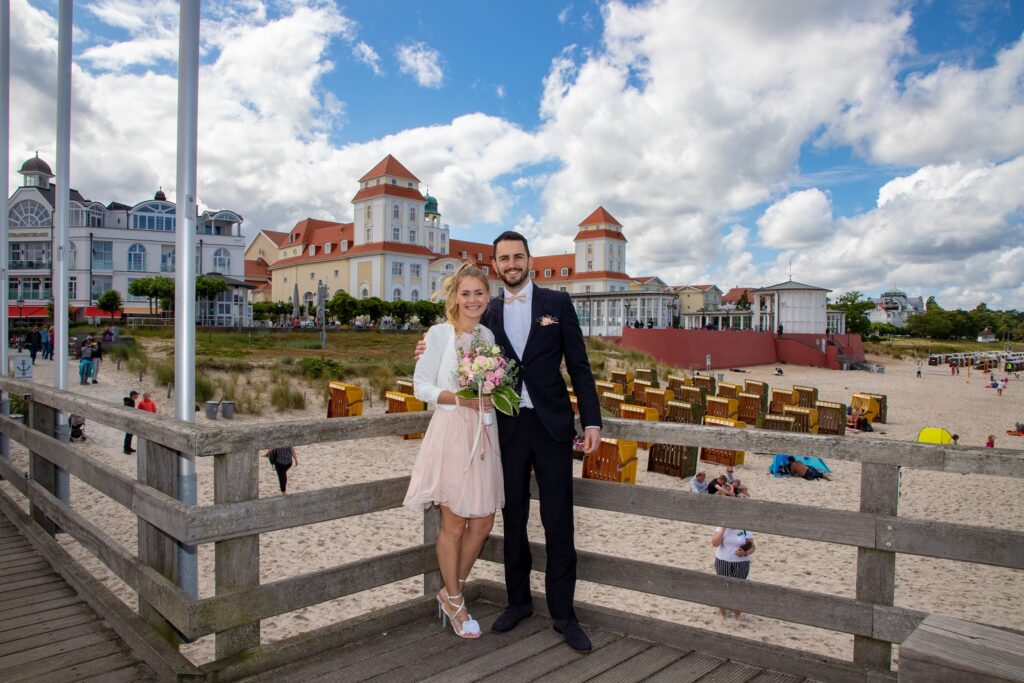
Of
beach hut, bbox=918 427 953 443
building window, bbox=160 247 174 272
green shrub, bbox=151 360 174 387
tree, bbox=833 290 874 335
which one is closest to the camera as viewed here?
beach hut, bbox=918 427 953 443

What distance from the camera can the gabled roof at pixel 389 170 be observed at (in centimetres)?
7969

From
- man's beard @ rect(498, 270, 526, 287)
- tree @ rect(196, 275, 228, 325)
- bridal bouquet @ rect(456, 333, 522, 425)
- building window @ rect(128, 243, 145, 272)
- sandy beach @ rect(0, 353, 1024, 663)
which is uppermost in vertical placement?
building window @ rect(128, 243, 145, 272)

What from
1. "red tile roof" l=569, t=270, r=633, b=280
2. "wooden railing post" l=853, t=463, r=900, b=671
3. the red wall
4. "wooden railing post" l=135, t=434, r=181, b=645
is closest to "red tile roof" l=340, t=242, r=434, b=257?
"red tile roof" l=569, t=270, r=633, b=280

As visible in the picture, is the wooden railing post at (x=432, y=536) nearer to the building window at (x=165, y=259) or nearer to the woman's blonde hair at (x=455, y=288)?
the woman's blonde hair at (x=455, y=288)

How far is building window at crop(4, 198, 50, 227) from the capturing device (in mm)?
56719

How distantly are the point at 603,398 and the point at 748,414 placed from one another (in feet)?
16.9

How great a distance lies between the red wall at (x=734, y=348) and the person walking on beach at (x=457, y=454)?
44791 mm

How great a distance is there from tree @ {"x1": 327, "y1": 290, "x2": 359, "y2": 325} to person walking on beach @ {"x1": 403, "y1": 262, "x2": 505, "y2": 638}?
56981 millimetres

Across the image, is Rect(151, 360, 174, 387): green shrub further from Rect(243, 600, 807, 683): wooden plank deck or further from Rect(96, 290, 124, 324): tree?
Rect(96, 290, 124, 324): tree

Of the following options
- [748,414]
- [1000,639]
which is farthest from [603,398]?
[1000,639]

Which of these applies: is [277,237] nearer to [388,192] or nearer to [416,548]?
[388,192]

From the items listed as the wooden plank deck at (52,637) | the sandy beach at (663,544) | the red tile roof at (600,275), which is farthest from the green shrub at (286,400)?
the red tile roof at (600,275)

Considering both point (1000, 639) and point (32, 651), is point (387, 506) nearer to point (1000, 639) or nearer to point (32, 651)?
point (32, 651)

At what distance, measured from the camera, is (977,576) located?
8.84 m
